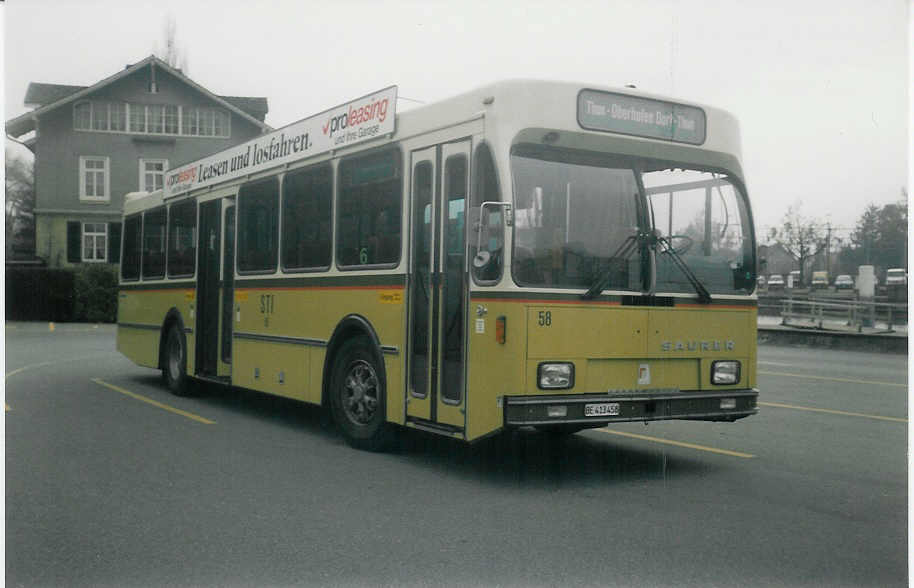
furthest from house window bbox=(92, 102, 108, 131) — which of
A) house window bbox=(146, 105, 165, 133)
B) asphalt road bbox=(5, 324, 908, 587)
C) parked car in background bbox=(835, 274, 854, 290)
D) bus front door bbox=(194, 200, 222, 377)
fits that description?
parked car in background bbox=(835, 274, 854, 290)

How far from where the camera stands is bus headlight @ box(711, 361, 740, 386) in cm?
772

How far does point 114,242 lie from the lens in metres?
15.9

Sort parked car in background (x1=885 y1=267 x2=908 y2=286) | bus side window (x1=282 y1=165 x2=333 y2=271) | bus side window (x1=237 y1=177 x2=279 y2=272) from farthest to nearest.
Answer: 1. bus side window (x1=237 y1=177 x2=279 y2=272)
2. bus side window (x1=282 y1=165 x2=333 y2=271)
3. parked car in background (x1=885 y1=267 x2=908 y2=286)

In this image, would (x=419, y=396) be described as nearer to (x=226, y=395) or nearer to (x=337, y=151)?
(x=337, y=151)

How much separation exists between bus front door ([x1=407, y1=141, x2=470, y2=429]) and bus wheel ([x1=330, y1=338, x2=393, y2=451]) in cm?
57

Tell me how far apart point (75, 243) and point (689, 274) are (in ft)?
44.0

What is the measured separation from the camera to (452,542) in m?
5.59

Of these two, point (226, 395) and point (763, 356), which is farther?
point (763, 356)

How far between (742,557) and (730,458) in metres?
3.26

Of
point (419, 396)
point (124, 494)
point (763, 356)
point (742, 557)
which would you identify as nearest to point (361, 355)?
point (419, 396)

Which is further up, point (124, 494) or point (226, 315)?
point (226, 315)

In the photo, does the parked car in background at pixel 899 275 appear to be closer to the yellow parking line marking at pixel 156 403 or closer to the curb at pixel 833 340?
the yellow parking line marking at pixel 156 403

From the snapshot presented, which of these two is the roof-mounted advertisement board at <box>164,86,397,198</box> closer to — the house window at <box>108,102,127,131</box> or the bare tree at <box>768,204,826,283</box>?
the house window at <box>108,102,127,131</box>

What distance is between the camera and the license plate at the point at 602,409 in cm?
703
